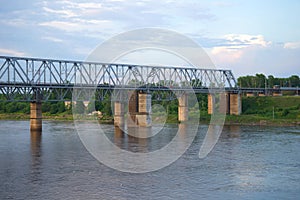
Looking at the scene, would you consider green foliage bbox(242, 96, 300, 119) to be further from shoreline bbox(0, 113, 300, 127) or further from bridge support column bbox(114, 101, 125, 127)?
bridge support column bbox(114, 101, 125, 127)

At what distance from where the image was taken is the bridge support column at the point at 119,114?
268 ft

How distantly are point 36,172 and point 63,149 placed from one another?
42.2ft

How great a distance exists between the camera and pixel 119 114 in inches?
3317

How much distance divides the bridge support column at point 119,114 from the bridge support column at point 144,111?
3.03 m

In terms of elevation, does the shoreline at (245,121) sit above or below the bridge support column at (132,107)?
below

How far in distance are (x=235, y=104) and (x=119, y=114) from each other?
28076 millimetres

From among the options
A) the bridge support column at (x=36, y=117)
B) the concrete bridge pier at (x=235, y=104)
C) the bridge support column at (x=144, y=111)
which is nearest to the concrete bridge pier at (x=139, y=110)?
the bridge support column at (x=144, y=111)

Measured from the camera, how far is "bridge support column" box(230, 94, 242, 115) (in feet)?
321

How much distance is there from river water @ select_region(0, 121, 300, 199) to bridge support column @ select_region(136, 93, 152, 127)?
3760 centimetres

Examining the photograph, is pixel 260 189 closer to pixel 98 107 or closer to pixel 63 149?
pixel 63 149

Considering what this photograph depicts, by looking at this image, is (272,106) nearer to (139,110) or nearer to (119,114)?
(139,110)

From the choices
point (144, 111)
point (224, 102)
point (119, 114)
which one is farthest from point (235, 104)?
point (119, 114)

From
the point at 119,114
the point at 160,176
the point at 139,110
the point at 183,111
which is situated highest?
the point at 139,110

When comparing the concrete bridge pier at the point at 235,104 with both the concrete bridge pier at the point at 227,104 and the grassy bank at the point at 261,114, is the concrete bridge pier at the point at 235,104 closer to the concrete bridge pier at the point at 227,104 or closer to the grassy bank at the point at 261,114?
the concrete bridge pier at the point at 227,104
